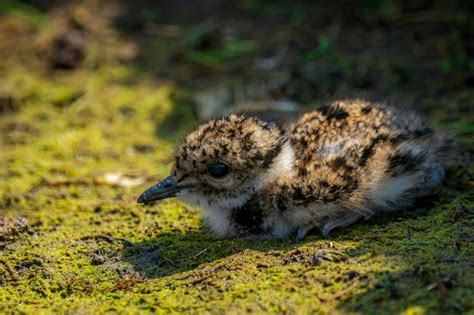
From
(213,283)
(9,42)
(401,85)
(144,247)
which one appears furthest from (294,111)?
(9,42)

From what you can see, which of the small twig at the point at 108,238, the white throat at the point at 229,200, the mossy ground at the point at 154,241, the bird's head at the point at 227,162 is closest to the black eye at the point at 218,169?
the bird's head at the point at 227,162

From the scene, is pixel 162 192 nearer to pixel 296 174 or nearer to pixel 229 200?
pixel 229 200

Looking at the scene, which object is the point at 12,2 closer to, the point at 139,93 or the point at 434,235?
the point at 139,93

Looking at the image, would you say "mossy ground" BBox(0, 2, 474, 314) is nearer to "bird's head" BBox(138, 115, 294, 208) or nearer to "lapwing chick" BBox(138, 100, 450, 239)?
"lapwing chick" BBox(138, 100, 450, 239)

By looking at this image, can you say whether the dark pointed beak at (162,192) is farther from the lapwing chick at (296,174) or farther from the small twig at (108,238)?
the small twig at (108,238)

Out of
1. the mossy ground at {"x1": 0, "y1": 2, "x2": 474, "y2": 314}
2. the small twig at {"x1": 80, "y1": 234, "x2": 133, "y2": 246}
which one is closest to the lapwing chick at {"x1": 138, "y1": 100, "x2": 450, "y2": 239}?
the mossy ground at {"x1": 0, "y1": 2, "x2": 474, "y2": 314}

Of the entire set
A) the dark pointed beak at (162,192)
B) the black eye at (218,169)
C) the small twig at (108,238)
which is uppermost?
the black eye at (218,169)
